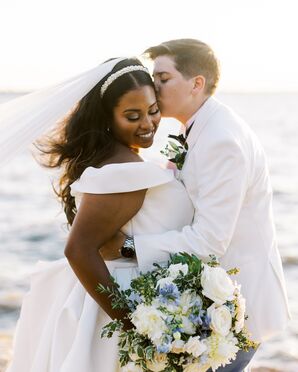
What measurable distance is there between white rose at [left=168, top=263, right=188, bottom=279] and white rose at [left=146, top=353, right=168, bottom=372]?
0.31 metres

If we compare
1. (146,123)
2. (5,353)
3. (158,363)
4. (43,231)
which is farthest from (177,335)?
(43,231)

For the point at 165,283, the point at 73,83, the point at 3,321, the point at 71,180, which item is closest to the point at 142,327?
the point at 165,283

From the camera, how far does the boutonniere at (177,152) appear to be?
3.70 m

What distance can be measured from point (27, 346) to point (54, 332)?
0.30 metres

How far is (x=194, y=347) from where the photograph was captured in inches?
127

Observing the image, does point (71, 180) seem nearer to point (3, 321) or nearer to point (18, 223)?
point (3, 321)

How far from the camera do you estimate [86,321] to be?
140 inches

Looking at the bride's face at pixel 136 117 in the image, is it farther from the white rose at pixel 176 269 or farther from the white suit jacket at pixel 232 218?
the white rose at pixel 176 269

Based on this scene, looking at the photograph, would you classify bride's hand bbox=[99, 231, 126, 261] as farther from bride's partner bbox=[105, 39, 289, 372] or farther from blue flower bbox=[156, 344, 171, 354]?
blue flower bbox=[156, 344, 171, 354]

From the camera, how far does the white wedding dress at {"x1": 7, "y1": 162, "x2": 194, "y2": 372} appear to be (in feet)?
A: 11.3

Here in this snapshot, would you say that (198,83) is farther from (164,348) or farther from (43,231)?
(43,231)

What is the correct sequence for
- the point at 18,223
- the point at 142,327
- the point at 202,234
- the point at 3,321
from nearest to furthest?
the point at 142,327
the point at 202,234
the point at 3,321
the point at 18,223

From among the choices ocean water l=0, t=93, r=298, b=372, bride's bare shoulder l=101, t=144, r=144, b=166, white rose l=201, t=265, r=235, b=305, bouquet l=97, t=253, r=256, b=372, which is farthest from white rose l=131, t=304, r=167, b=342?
ocean water l=0, t=93, r=298, b=372

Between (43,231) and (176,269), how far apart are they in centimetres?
909
